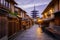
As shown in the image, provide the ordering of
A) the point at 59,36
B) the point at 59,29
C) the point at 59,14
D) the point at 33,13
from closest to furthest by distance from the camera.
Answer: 1. the point at 59,36
2. the point at 59,29
3. the point at 59,14
4. the point at 33,13

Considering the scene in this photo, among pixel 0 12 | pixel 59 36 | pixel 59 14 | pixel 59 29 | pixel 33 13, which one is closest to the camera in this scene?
pixel 0 12

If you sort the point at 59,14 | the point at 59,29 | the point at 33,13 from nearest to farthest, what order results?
the point at 59,29 → the point at 59,14 → the point at 33,13

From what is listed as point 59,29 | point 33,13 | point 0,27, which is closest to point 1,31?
point 0,27

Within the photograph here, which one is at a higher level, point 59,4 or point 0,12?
point 59,4

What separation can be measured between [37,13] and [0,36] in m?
131

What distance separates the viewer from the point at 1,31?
50.4ft

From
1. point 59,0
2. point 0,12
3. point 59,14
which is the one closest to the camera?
point 0,12

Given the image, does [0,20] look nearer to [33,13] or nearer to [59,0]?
[59,0]

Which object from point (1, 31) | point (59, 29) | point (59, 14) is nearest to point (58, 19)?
point (59, 14)

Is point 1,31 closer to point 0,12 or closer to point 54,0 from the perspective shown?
point 0,12

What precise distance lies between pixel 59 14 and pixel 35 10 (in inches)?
4840

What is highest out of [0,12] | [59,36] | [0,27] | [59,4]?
[59,4]

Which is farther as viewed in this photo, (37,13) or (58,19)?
(37,13)

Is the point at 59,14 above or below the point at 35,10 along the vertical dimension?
below
